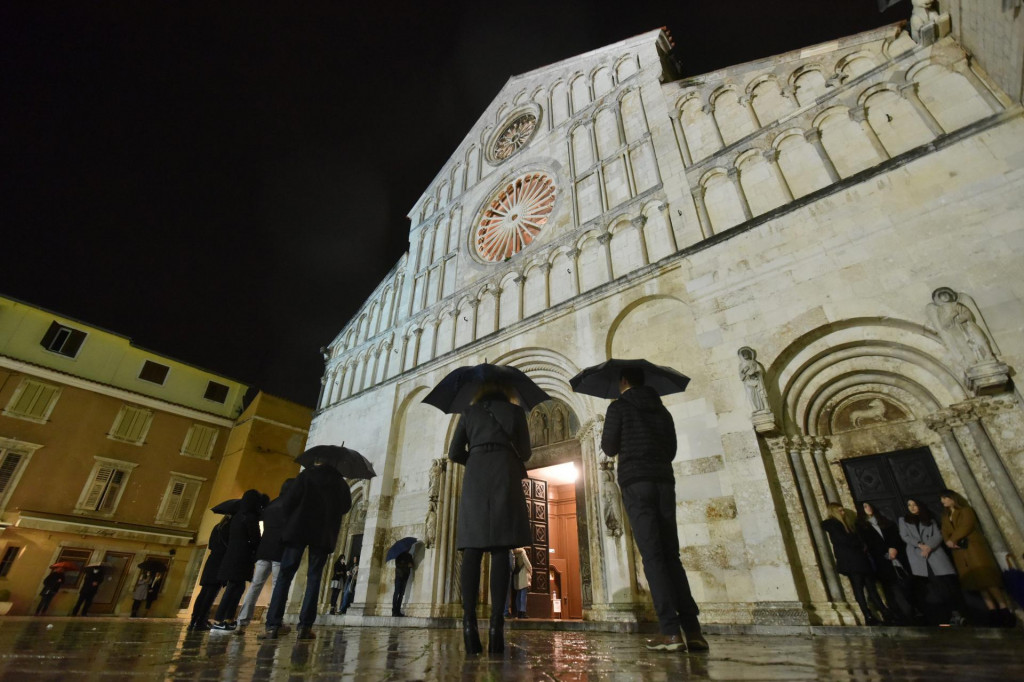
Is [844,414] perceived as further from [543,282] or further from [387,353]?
[387,353]

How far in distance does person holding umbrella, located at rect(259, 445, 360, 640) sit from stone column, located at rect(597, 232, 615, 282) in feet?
21.7

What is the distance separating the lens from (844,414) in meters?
6.38

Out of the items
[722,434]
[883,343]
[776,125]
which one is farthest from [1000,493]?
[776,125]

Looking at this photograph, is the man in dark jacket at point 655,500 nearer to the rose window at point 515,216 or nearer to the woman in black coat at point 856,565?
the woman in black coat at point 856,565

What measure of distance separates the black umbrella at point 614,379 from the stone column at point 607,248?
4959 millimetres

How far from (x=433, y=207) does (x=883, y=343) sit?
1443 centimetres

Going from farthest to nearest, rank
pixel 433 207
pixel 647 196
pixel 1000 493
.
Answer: pixel 433 207
pixel 647 196
pixel 1000 493

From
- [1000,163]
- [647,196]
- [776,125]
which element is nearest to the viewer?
[1000,163]

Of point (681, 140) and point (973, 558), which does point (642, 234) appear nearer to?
point (681, 140)

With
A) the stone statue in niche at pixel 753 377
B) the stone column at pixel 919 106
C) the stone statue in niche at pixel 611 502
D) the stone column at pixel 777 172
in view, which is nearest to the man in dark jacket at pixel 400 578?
the stone statue in niche at pixel 611 502

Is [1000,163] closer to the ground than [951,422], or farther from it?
farther from it

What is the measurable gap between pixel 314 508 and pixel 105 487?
801 inches

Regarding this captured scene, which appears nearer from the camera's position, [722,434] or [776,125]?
[722,434]

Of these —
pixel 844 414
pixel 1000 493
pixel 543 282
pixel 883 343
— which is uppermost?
pixel 543 282
